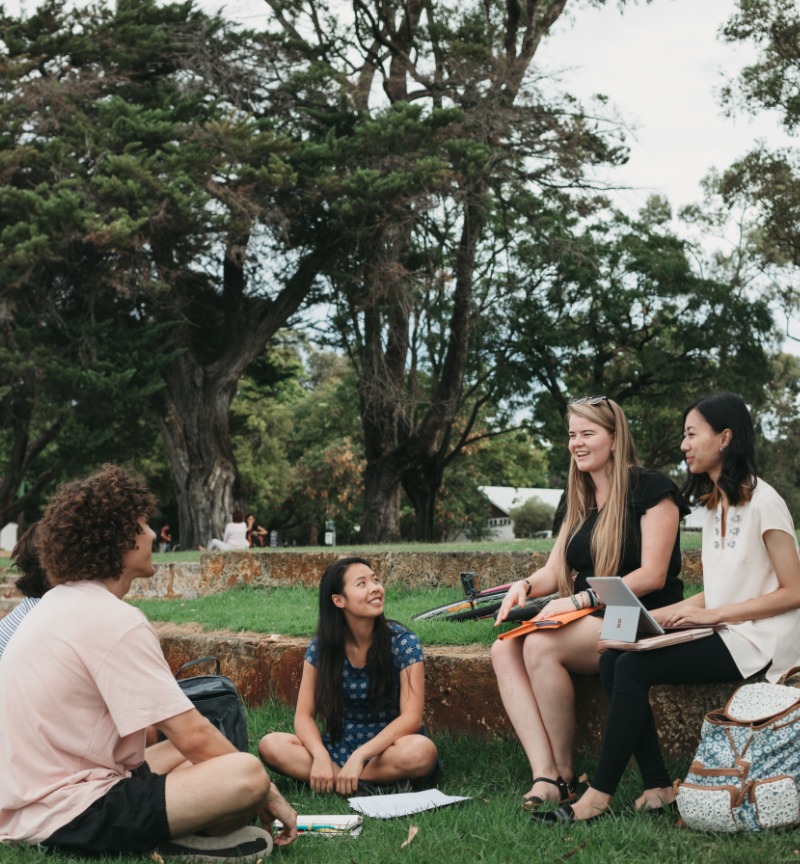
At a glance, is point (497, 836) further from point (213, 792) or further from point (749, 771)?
point (213, 792)

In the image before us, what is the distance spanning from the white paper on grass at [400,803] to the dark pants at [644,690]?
0.75 metres

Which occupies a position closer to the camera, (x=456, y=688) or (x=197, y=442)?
(x=456, y=688)

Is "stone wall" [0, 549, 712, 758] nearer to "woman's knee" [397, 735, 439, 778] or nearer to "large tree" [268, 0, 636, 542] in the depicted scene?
"woman's knee" [397, 735, 439, 778]

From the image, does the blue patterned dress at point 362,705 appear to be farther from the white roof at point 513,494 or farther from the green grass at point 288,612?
the white roof at point 513,494

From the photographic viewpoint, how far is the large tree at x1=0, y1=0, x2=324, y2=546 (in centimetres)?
1656

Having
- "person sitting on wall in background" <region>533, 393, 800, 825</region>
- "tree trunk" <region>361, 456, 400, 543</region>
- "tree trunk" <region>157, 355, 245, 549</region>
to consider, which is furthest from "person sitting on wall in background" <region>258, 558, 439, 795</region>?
"tree trunk" <region>361, 456, 400, 543</region>

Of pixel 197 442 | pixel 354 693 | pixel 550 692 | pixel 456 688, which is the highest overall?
pixel 197 442

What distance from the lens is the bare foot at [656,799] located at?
4.05 metres

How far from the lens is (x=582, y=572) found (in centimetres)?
495

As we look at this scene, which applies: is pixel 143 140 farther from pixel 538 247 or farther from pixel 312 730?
pixel 312 730

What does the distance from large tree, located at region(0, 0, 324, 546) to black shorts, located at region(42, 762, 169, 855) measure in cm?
1352

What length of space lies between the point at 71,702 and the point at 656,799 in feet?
7.49

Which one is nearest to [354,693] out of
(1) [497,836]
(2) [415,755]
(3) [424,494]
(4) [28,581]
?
(2) [415,755]

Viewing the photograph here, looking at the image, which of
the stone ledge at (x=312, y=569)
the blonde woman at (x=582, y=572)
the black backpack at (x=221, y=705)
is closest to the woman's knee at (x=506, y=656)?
the blonde woman at (x=582, y=572)
